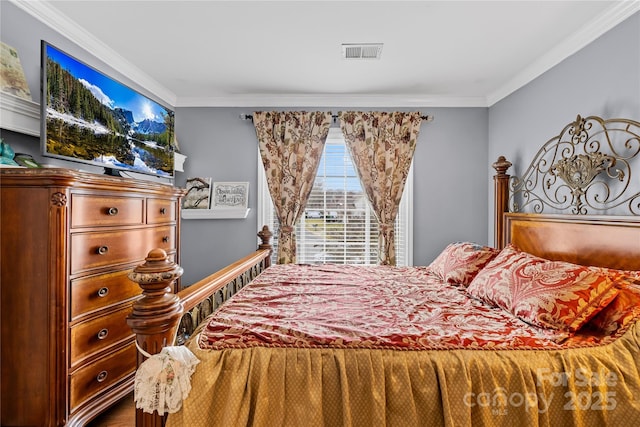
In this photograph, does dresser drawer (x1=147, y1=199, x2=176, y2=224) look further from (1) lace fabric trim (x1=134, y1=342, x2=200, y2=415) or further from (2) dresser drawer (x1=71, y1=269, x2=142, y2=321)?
(1) lace fabric trim (x1=134, y1=342, x2=200, y2=415)

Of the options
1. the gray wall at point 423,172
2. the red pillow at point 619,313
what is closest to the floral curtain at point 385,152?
the gray wall at point 423,172

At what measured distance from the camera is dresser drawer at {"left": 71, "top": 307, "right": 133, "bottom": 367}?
161cm

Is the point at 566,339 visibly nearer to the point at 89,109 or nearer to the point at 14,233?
the point at 14,233

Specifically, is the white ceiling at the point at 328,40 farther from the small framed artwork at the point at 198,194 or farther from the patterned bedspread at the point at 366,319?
the patterned bedspread at the point at 366,319

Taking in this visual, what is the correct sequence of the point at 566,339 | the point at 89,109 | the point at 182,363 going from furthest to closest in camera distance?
the point at 89,109
the point at 566,339
the point at 182,363

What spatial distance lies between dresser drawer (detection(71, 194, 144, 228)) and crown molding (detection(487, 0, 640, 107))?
3222 mm

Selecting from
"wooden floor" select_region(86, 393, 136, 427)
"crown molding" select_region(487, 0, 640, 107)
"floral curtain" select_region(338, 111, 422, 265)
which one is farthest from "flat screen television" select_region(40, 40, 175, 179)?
"crown molding" select_region(487, 0, 640, 107)

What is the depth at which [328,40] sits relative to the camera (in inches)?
92.5

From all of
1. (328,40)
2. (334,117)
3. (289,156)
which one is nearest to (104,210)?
(328,40)

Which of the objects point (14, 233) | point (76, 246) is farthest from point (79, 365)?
point (14, 233)

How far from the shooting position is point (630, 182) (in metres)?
1.84

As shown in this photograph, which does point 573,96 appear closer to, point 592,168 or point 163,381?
point 592,168

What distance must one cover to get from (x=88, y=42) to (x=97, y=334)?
2.17 metres

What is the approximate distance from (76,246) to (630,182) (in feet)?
10.2
